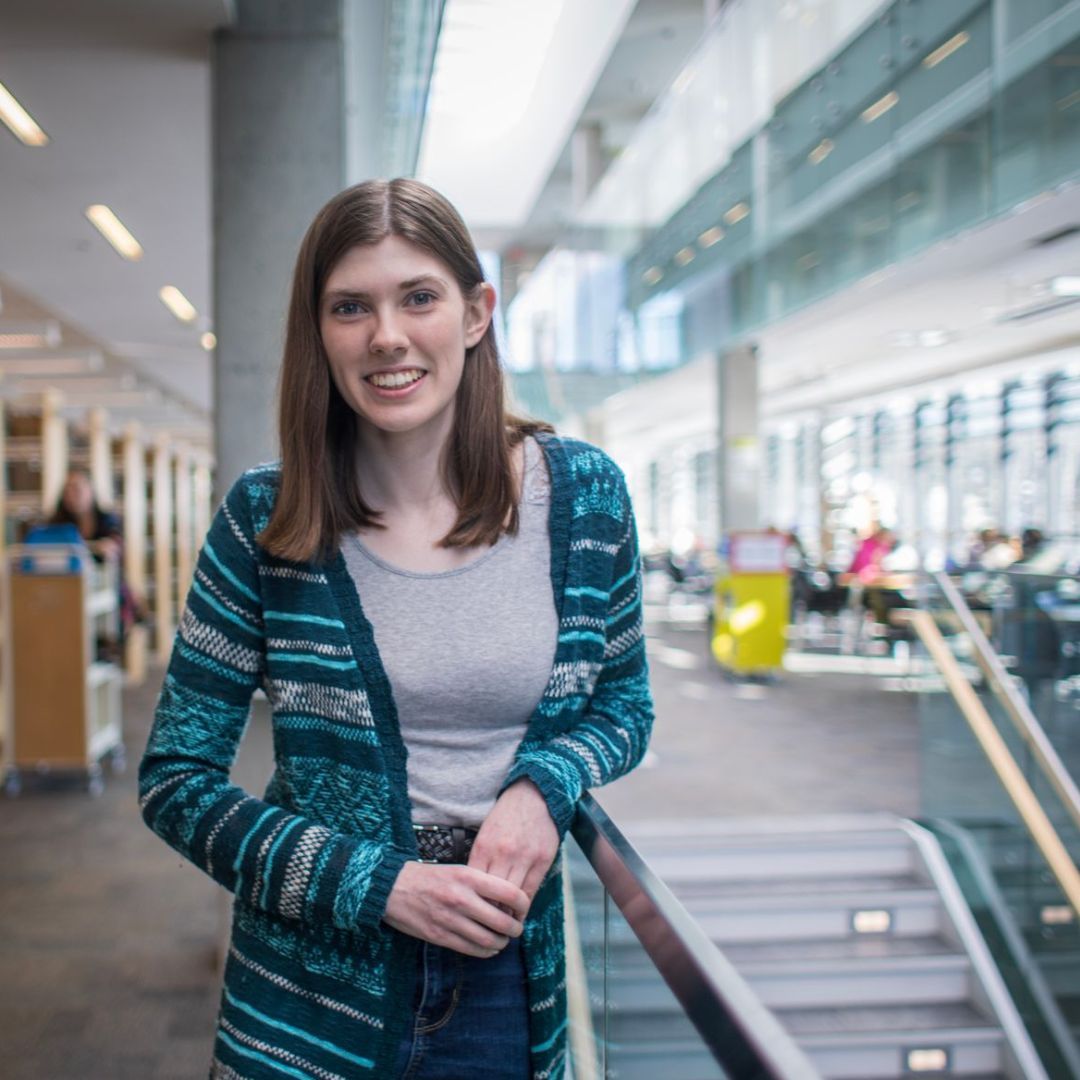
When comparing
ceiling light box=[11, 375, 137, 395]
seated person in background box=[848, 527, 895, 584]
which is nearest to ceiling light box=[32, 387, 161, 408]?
ceiling light box=[11, 375, 137, 395]

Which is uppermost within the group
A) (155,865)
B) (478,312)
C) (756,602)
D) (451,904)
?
(478,312)

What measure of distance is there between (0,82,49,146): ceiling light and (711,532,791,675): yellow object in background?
768cm

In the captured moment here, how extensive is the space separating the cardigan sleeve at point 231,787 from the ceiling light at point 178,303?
24.9 ft

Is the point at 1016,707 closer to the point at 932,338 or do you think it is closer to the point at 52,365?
the point at 932,338

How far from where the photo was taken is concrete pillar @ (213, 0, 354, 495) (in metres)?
3.69

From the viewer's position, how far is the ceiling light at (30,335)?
975 cm

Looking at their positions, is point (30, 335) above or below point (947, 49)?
below

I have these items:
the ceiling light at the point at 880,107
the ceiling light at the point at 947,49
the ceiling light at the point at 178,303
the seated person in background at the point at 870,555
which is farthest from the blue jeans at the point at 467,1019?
the seated person in background at the point at 870,555

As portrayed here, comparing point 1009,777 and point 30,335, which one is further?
point 30,335

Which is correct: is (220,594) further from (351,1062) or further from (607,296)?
(607,296)

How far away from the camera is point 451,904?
99 cm

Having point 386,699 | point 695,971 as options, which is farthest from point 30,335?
point 695,971

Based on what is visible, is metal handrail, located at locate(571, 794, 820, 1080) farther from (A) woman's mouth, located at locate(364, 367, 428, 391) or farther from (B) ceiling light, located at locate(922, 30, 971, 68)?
(B) ceiling light, located at locate(922, 30, 971, 68)

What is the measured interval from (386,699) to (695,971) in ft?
1.38
